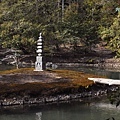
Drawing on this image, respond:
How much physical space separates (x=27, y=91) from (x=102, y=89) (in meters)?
5.02

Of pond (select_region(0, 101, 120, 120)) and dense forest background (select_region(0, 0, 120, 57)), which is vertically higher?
dense forest background (select_region(0, 0, 120, 57))

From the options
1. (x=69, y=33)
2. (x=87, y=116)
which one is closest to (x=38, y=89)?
(x=87, y=116)

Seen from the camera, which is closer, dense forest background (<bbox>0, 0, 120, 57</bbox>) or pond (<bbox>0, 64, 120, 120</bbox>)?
pond (<bbox>0, 64, 120, 120</bbox>)

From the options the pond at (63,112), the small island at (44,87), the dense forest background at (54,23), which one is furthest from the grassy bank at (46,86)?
the dense forest background at (54,23)

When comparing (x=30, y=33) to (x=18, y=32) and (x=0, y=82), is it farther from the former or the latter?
(x=0, y=82)

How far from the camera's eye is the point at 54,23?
44.0 metres

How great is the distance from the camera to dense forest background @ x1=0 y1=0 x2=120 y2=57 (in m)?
40.5

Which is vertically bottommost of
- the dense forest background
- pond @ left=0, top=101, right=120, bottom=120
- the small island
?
pond @ left=0, top=101, right=120, bottom=120

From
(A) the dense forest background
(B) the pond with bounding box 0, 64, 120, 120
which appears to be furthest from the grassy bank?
(A) the dense forest background

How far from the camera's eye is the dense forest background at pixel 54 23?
1594 inches

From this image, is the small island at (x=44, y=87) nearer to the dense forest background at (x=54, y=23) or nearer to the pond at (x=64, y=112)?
the pond at (x=64, y=112)

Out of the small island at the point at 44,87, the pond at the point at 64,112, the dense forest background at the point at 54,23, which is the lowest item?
the pond at the point at 64,112

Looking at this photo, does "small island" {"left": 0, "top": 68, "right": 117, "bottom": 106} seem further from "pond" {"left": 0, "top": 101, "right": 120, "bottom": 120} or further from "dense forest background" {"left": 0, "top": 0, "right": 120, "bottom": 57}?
"dense forest background" {"left": 0, "top": 0, "right": 120, "bottom": 57}

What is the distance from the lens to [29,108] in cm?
1566
